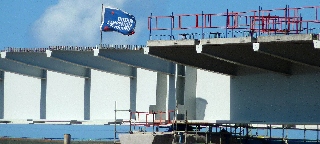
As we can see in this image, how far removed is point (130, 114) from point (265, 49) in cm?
1052

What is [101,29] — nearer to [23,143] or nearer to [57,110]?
[57,110]

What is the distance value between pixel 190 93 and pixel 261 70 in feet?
13.1

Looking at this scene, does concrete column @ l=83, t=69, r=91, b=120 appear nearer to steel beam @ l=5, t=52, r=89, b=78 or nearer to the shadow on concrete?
steel beam @ l=5, t=52, r=89, b=78

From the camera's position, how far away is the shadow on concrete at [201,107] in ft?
141

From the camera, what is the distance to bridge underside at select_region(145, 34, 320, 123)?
36625 mm

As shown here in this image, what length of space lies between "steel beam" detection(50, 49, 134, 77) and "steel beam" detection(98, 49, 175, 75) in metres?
1.27

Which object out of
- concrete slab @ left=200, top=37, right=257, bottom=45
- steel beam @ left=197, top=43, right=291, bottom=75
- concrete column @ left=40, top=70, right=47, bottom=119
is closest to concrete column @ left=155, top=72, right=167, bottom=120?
steel beam @ left=197, top=43, right=291, bottom=75

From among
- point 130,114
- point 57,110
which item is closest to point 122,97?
point 130,114

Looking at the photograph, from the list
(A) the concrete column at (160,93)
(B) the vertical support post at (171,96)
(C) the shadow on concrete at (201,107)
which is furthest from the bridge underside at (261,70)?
(A) the concrete column at (160,93)

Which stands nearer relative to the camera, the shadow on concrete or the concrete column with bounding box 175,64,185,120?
the shadow on concrete

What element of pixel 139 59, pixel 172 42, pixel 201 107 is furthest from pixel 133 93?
pixel 172 42

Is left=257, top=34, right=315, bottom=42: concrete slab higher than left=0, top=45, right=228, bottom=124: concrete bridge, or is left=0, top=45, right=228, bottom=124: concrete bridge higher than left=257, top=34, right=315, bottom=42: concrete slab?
left=257, top=34, right=315, bottom=42: concrete slab

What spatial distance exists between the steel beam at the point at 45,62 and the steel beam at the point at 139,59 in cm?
407

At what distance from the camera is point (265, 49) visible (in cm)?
3622
